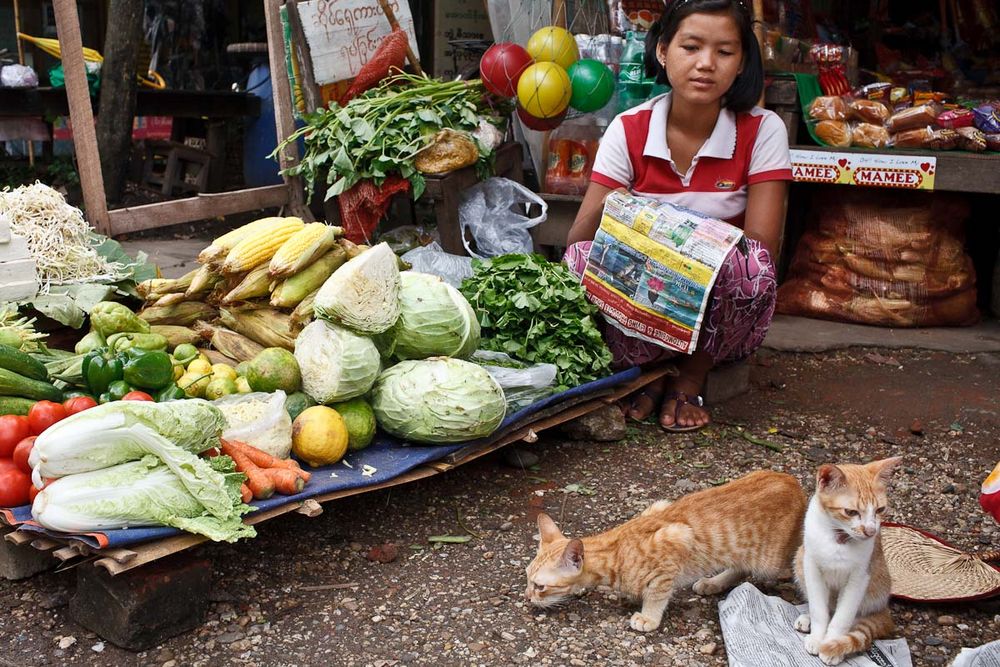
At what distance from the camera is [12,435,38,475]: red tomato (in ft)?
9.48

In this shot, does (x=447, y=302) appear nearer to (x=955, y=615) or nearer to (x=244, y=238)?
(x=244, y=238)

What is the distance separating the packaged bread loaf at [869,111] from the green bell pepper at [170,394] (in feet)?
13.8

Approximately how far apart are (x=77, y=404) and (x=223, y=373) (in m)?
0.59

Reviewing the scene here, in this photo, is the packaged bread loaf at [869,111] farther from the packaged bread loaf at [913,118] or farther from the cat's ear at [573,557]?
the cat's ear at [573,557]

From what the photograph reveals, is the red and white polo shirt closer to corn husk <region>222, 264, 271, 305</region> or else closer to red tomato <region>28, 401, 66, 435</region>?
corn husk <region>222, 264, 271, 305</region>

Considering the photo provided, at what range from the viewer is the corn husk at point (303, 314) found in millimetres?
3760

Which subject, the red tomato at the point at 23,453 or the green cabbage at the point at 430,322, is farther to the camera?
the green cabbage at the point at 430,322

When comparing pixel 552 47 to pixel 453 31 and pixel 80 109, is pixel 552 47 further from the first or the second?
pixel 80 109

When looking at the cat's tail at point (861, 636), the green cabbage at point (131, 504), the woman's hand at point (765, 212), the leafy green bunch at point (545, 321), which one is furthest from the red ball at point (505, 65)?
the cat's tail at point (861, 636)

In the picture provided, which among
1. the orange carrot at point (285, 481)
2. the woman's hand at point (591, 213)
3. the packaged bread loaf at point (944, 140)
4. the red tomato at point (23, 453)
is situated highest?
the packaged bread loaf at point (944, 140)

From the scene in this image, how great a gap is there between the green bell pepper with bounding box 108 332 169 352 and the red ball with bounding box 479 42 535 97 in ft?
7.91

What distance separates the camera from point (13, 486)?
288 centimetres

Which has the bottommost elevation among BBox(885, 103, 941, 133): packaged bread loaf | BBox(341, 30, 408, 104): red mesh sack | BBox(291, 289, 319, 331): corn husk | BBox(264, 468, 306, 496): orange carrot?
BBox(264, 468, 306, 496): orange carrot

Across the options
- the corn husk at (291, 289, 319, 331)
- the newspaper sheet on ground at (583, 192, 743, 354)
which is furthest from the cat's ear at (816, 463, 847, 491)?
the corn husk at (291, 289, 319, 331)
